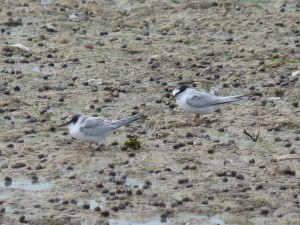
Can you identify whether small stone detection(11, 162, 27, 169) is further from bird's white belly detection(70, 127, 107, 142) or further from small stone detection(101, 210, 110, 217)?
small stone detection(101, 210, 110, 217)

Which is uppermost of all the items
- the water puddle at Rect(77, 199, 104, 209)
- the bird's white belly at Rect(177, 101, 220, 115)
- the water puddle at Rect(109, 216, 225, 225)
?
the bird's white belly at Rect(177, 101, 220, 115)

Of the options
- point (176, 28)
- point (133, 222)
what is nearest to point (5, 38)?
point (176, 28)

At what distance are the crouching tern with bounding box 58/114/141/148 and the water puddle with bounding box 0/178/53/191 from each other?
4.62 feet

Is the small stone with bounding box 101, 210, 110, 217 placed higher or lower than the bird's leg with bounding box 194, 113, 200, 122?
lower

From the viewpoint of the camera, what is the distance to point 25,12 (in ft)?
72.8

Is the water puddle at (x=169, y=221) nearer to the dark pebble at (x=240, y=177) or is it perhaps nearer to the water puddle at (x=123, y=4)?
the dark pebble at (x=240, y=177)

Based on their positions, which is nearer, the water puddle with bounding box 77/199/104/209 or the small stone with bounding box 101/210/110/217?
the small stone with bounding box 101/210/110/217

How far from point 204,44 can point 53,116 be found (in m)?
4.74

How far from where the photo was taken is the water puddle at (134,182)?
44.1 ft

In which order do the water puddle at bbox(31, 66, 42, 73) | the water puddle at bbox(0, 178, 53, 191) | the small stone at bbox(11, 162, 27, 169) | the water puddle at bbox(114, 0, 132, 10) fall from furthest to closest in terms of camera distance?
the water puddle at bbox(114, 0, 132, 10), the water puddle at bbox(31, 66, 42, 73), the small stone at bbox(11, 162, 27, 169), the water puddle at bbox(0, 178, 53, 191)

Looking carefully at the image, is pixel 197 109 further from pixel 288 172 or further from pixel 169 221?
pixel 169 221

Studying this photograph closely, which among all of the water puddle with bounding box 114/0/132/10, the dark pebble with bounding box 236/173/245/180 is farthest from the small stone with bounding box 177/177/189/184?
the water puddle with bounding box 114/0/132/10

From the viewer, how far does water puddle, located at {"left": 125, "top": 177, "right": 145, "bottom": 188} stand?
1346 cm

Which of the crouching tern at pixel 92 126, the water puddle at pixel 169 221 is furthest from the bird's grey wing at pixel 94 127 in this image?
the water puddle at pixel 169 221
